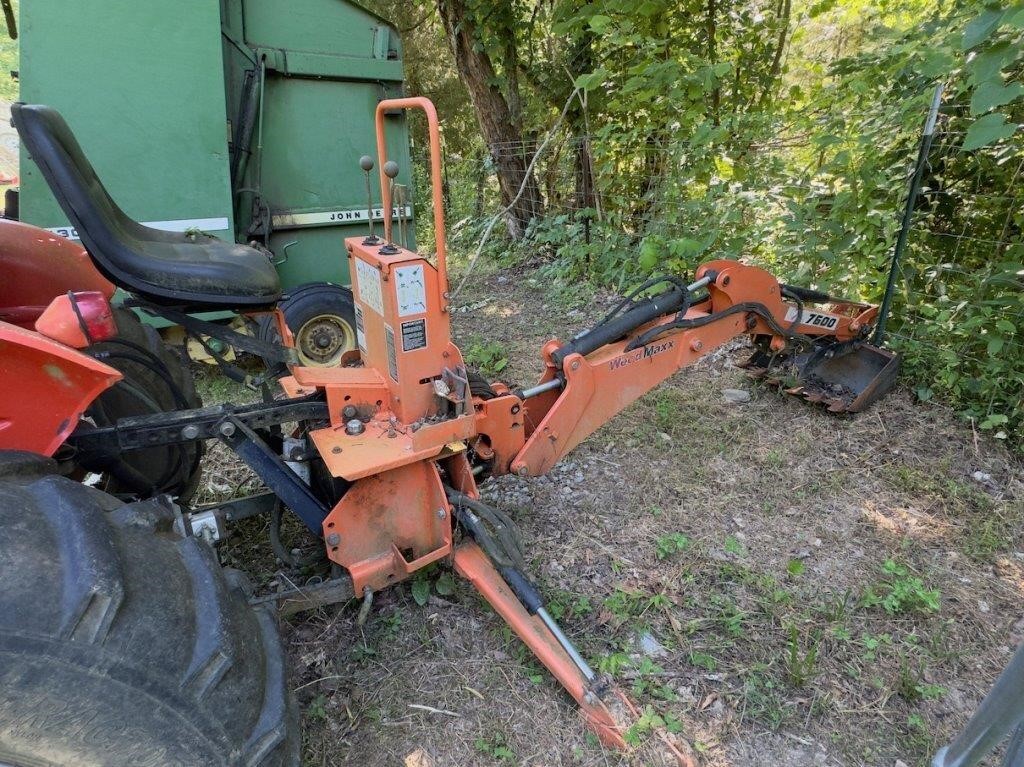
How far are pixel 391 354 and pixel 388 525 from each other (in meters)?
0.59

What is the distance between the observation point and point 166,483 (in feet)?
7.83

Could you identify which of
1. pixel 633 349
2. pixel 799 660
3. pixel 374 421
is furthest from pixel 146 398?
pixel 799 660

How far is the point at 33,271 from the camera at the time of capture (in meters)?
2.19

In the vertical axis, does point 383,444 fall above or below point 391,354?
below

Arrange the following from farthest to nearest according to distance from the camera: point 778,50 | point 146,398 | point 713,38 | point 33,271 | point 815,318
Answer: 1. point 778,50
2. point 713,38
3. point 815,318
4. point 146,398
5. point 33,271

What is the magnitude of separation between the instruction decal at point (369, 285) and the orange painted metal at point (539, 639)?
923 mm

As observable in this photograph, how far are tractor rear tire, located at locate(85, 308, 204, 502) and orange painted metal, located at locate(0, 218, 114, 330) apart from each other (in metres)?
0.19

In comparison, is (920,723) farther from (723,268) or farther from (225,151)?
(225,151)

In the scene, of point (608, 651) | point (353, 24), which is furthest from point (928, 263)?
point (353, 24)

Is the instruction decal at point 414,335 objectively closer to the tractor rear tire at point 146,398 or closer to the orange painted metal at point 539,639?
the orange painted metal at point 539,639

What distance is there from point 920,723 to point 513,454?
1633 millimetres

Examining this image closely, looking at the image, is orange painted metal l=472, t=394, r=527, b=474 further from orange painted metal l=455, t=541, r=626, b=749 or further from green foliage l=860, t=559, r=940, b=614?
green foliage l=860, t=559, r=940, b=614

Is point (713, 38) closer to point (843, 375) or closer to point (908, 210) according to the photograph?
point (908, 210)

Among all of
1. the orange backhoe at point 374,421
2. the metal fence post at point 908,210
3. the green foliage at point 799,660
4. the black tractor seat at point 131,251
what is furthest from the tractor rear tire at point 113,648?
the metal fence post at point 908,210
